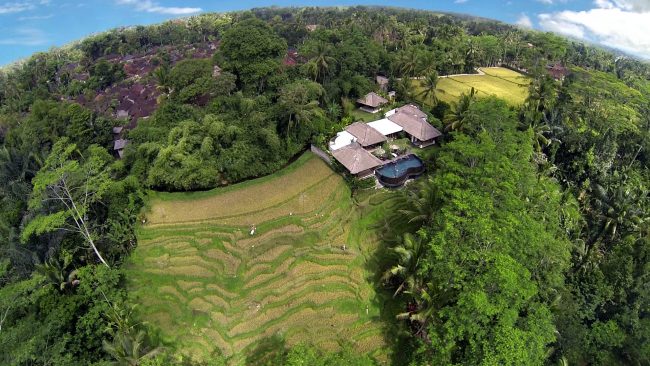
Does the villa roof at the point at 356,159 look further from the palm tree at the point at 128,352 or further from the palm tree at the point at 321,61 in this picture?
the palm tree at the point at 128,352

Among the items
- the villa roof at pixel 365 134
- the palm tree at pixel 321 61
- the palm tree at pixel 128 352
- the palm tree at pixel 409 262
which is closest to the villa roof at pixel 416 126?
the villa roof at pixel 365 134

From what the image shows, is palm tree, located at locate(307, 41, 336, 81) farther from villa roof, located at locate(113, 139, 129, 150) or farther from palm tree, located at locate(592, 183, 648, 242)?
palm tree, located at locate(592, 183, 648, 242)

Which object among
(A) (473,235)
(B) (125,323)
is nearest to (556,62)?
(A) (473,235)

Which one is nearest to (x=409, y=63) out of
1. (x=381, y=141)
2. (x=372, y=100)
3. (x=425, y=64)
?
(x=425, y=64)

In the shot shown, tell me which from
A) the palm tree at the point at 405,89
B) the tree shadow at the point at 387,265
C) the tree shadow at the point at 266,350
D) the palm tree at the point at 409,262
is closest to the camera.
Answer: the tree shadow at the point at 266,350

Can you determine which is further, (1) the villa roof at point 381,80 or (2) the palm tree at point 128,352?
(1) the villa roof at point 381,80

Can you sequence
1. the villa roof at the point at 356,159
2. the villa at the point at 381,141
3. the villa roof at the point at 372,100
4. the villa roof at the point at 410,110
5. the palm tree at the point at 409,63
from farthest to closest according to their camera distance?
Answer: the palm tree at the point at 409,63
the villa roof at the point at 372,100
the villa roof at the point at 410,110
the villa at the point at 381,141
the villa roof at the point at 356,159
